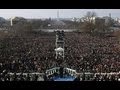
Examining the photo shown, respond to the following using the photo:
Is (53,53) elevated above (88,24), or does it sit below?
below

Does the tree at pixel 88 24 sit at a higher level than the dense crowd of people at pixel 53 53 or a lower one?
higher

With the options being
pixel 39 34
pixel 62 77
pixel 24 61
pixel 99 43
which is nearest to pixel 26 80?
pixel 62 77

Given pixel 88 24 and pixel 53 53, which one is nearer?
pixel 53 53

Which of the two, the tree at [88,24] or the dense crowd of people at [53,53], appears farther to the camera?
the tree at [88,24]

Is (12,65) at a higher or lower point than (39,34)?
lower

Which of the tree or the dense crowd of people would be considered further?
the tree

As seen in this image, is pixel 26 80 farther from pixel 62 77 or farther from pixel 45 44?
pixel 45 44

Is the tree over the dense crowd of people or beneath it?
over
